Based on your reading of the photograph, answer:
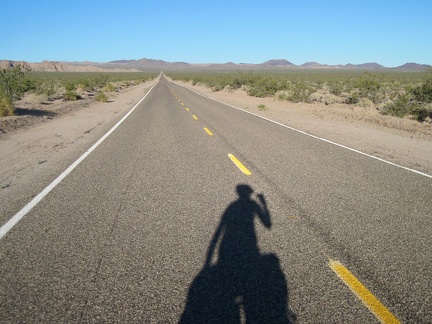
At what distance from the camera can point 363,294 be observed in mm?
2836

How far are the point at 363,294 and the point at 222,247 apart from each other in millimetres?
1518

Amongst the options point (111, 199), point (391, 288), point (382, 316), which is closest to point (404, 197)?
point (391, 288)

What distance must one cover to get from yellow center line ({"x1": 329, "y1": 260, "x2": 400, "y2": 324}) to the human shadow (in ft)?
1.94

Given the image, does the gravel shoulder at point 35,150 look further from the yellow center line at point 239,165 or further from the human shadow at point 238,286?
the yellow center line at point 239,165

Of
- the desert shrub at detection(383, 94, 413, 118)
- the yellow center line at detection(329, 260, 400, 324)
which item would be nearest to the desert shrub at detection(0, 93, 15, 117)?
the yellow center line at detection(329, 260, 400, 324)

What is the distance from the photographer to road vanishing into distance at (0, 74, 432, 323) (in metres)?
2.69

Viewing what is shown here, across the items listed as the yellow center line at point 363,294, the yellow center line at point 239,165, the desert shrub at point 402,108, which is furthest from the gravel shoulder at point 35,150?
the desert shrub at point 402,108

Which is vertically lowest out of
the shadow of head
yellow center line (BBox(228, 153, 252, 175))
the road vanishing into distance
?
yellow center line (BBox(228, 153, 252, 175))

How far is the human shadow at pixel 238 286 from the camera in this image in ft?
8.51

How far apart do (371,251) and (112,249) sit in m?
3.00

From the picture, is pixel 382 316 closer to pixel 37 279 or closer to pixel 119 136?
pixel 37 279

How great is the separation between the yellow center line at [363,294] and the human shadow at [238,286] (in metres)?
0.59

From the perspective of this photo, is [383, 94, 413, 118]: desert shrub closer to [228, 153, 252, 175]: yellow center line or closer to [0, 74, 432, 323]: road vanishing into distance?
[0, 74, 432, 323]: road vanishing into distance

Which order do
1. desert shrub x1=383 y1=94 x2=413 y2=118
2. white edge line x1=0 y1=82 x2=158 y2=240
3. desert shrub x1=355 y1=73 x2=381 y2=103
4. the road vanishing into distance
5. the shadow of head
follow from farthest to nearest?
desert shrub x1=355 y1=73 x2=381 y2=103 → desert shrub x1=383 y1=94 x2=413 y2=118 → the shadow of head → white edge line x1=0 y1=82 x2=158 y2=240 → the road vanishing into distance
